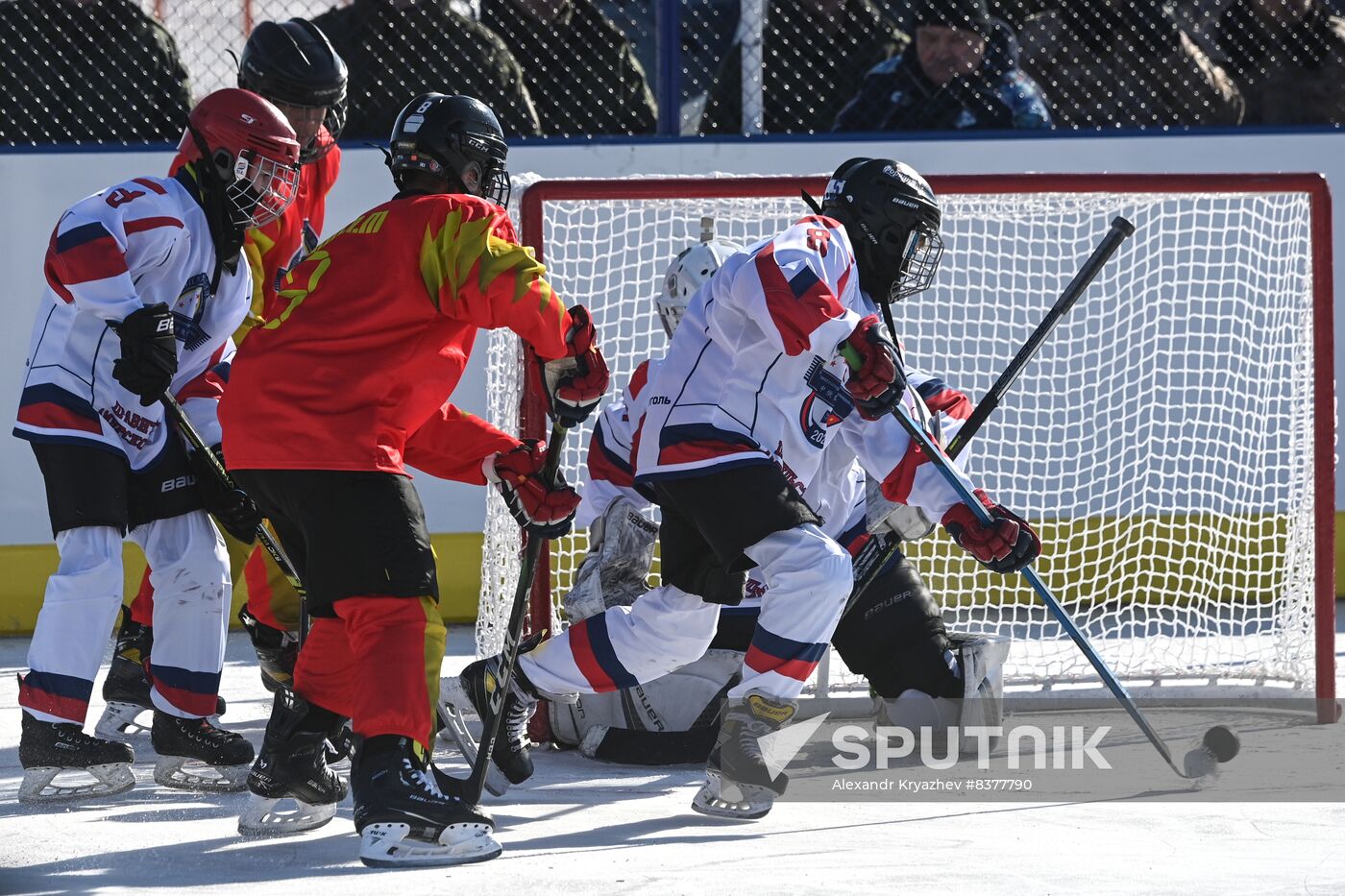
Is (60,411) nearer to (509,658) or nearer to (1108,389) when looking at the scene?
(509,658)

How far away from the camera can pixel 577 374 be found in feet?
9.50

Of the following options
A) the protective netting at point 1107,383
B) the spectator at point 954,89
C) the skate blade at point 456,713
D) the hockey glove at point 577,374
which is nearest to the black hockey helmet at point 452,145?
the hockey glove at point 577,374

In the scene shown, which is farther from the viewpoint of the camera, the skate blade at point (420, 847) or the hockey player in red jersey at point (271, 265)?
the hockey player in red jersey at point (271, 265)

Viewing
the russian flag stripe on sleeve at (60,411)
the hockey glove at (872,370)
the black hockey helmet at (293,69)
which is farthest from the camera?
the black hockey helmet at (293,69)

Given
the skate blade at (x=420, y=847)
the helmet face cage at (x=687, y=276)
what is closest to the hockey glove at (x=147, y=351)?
the skate blade at (x=420, y=847)

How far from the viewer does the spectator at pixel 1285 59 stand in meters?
5.43

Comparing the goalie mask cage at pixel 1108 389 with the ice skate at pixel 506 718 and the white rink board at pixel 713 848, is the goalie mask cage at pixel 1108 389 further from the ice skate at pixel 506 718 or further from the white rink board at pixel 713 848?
the white rink board at pixel 713 848

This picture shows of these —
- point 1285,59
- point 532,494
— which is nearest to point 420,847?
point 532,494

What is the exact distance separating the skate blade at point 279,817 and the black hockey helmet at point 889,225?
144cm

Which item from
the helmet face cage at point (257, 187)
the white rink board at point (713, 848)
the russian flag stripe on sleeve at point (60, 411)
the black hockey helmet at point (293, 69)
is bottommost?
the white rink board at point (713, 848)

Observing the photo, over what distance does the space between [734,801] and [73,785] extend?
1.27 meters

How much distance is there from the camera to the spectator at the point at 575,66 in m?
5.26

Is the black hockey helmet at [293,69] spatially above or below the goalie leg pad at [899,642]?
above

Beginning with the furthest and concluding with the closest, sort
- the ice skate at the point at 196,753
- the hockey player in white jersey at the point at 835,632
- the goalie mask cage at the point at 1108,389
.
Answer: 1. the goalie mask cage at the point at 1108,389
2. the hockey player in white jersey at the point at 835,632
3. the ice skate at the point at 196,753
